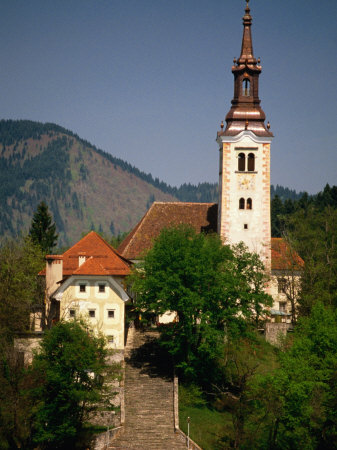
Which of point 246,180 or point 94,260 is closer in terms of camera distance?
point 94,260

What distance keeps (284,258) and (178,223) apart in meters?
9.49

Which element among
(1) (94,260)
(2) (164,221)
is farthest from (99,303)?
(2) (164,221)

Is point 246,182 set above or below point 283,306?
above

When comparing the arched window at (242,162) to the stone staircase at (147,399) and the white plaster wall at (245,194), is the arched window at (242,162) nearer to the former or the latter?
the white plaster wall at (245,194)

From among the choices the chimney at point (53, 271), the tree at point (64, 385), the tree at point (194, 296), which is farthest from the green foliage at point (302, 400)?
the chimney at point (53, 271)

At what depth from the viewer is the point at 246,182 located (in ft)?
190

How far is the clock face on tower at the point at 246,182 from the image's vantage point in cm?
5781

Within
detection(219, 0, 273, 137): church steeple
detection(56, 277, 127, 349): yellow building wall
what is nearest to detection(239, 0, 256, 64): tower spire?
detection(219, 0, 273, 137): church steeple

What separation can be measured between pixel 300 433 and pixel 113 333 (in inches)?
622

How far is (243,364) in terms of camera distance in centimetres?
4588

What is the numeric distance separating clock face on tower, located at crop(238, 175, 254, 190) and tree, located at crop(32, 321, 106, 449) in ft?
74.0

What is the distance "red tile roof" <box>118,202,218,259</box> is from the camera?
5906 centimetres

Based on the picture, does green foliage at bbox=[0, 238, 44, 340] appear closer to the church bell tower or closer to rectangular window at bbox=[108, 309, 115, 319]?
rectangular window at bbox=[108, 309, 115, 319]

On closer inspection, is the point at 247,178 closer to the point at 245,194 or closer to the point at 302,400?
the point at 245,194
